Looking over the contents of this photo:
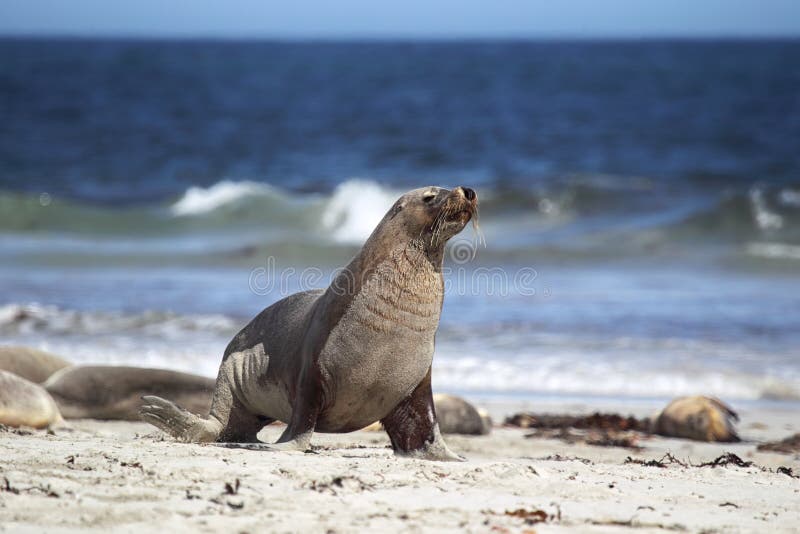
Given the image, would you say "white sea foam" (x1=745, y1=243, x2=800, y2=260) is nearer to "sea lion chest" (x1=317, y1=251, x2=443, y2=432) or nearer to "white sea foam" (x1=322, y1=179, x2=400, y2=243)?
"white sea foam" (x1=322, y1=179, x2=400, y2=243)

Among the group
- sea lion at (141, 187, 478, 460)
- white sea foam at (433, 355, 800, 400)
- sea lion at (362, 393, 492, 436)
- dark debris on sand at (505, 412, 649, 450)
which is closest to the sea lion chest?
sea lion at (141, 187, 478, 460)

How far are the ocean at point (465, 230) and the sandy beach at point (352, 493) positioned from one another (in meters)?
4.25

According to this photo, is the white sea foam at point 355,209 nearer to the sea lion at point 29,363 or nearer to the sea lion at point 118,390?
the sea lion at point 29,363

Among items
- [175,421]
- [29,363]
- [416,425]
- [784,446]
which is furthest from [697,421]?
[29,363]

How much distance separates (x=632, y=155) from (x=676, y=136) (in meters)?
4.83

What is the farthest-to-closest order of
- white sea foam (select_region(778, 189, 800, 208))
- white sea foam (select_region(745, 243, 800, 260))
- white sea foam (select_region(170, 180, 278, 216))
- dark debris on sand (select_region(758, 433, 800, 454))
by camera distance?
white sea foam (select_region(170, 180, 278, 216)) → white sea foam (select_region(778, 189, 800, 208)) → white sea foam (select_region(745, 243, 800, 260)) → dark debris on sand (select_region(758, 433, 800, 454))

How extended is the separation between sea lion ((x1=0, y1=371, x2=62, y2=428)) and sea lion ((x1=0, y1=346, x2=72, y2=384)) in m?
1.27

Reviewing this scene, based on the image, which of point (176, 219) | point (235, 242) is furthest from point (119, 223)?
Result: point (235, 242)

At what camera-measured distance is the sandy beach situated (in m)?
4.13

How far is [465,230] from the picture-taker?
741 inches

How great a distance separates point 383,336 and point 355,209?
17.1 m

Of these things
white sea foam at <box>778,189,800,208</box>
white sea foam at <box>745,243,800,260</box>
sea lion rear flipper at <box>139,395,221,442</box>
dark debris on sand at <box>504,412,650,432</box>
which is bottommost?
sea lion rear flipper at <box>139,395,221,442</box>

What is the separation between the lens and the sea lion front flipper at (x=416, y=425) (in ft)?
19.5

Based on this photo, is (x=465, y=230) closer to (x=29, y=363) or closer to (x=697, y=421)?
(x=29, y=363)
